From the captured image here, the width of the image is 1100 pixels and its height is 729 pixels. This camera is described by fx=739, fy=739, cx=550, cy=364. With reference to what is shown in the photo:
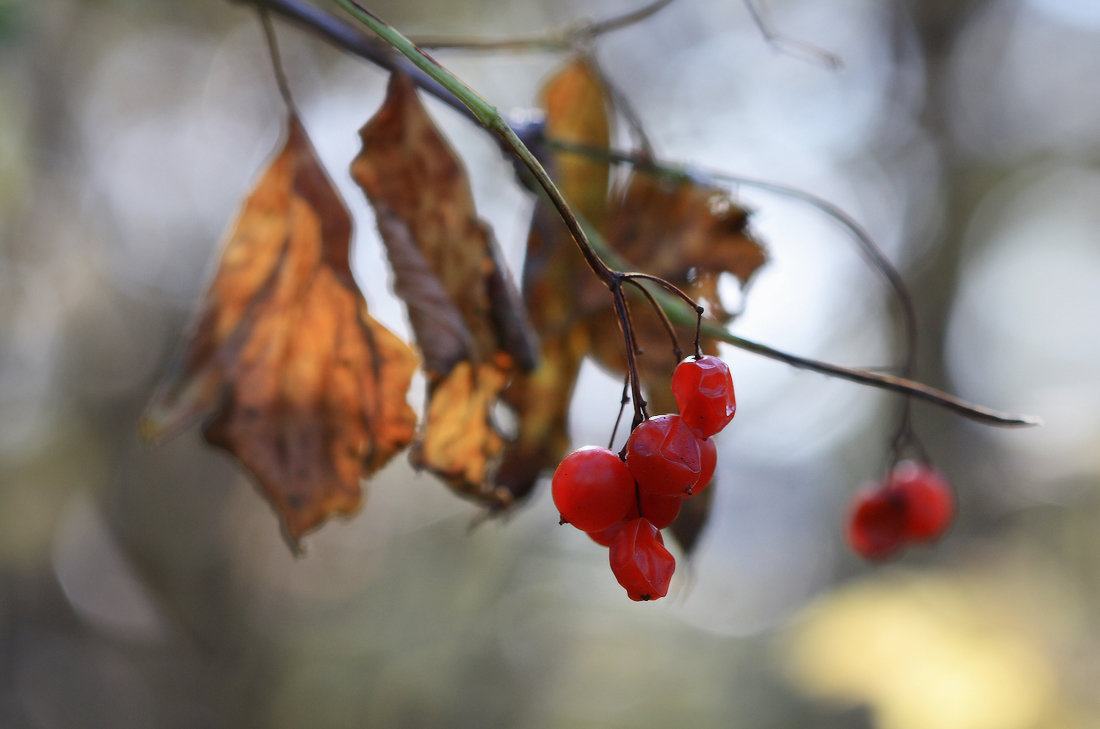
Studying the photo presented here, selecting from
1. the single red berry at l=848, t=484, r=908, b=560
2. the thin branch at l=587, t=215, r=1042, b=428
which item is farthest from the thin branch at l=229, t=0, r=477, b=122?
the single red berry at l=848, t=484, r=908, b=560

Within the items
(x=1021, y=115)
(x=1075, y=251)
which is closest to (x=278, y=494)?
(x=1021, y=115)

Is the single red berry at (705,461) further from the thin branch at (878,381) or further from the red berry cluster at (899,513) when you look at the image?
the red berry cluster at (899,513)

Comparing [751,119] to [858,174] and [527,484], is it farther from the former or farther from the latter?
[527,484]

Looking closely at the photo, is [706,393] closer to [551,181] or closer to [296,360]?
[551,181]

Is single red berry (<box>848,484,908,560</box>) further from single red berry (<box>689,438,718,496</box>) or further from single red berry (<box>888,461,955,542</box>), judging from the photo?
single red berry (<box>689,438,718,496</box>)

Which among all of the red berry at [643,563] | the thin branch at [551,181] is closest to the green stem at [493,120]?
the thin branch at [551,181]

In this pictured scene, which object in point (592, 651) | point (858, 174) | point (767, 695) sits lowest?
point (592, 651)
